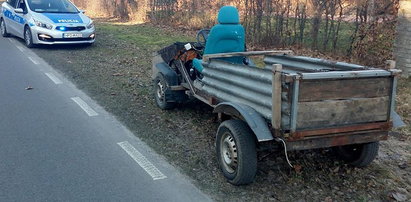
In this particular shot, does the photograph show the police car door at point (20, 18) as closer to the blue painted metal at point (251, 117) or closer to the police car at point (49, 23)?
the police car at point (49, 23)

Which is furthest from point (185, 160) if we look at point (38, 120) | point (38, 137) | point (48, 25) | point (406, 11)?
point (48, 25)

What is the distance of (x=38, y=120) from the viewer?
254 inches

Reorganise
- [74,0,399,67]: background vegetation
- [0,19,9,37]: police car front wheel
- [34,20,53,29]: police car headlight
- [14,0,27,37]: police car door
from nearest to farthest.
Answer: [74,0,399,67]: background vegetation
[34,20,53,29]: police car headlight
[14,0,27,37]: police car door
[0,19,9,37]: police car front wheel

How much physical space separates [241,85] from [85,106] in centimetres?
362

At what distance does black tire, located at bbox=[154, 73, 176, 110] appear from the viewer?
6.81 metres

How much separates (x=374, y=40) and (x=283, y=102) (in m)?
7.09

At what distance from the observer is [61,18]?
12969 mm

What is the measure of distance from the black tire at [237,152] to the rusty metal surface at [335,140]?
43cm

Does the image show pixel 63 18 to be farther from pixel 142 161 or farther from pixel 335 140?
pixel 335 140

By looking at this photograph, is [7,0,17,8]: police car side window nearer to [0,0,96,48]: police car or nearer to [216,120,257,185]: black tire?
[0,0,96,48]: police car

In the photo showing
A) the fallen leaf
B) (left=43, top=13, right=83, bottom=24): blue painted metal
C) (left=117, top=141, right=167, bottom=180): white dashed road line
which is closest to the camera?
the fallen leaf

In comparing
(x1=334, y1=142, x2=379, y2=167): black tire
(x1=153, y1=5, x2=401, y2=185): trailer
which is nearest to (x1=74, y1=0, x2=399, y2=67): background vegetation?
(x1=334, y1=142, x2=379, y2=167): black tire

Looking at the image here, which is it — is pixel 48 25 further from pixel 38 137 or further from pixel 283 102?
pixel 283 102

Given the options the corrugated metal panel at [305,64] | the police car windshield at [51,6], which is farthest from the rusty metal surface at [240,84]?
the police car windshield at [51,6]
